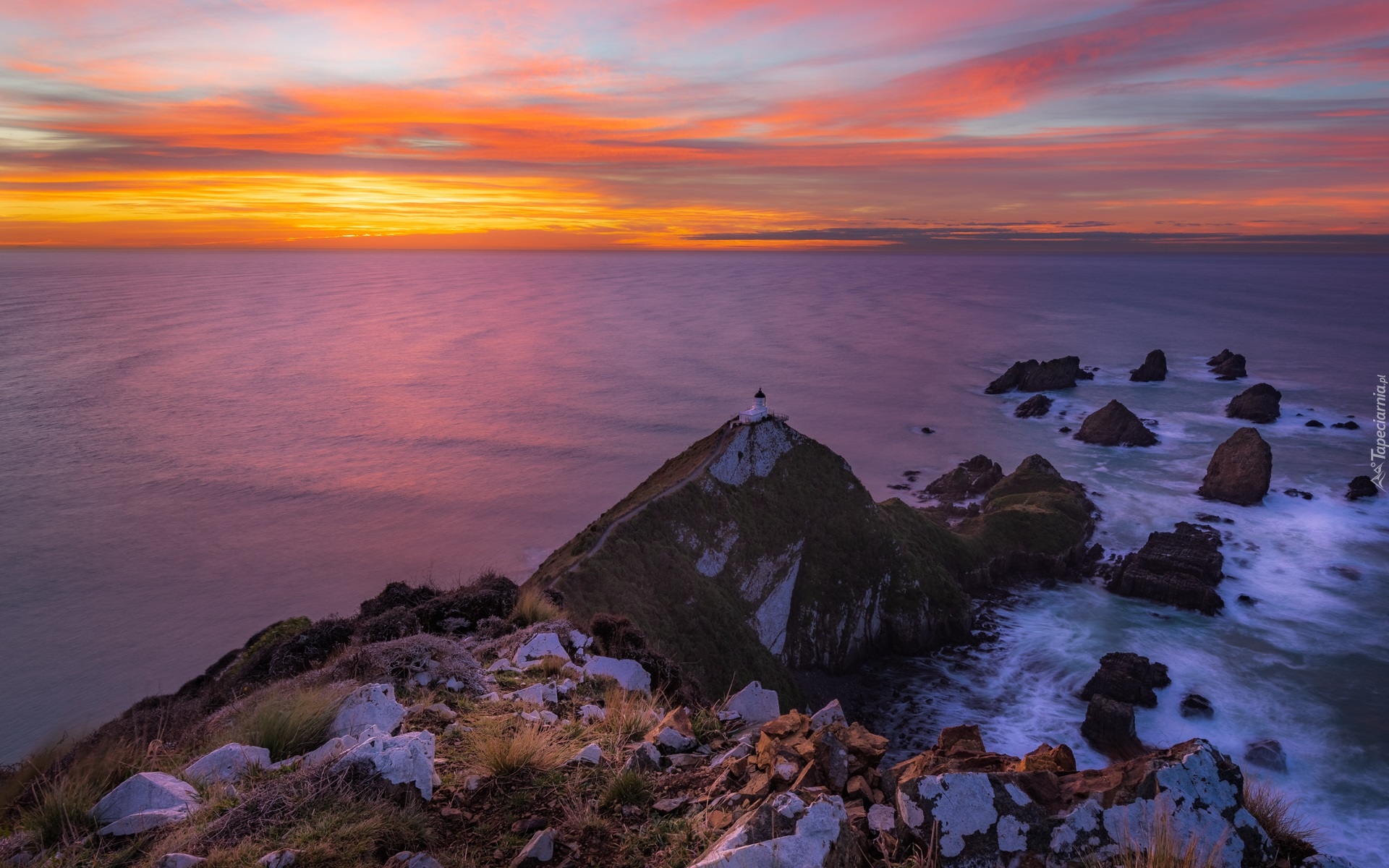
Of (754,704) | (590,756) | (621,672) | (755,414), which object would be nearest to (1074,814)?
(590,756)

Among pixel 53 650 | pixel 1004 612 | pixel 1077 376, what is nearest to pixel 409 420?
pixel 53 650

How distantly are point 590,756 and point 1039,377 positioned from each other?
398 feet

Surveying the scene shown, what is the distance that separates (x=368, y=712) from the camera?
8398mm

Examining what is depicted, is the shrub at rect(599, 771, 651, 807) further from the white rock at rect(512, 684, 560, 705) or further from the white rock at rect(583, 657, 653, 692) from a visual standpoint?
the white rock at rect(583, 657, 653, 692)

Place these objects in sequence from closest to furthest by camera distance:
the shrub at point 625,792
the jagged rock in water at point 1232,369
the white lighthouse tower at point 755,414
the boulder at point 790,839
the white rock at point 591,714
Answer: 1. the boulder at point 790,839
2. the shrub at point 625,792
3. the white rock at point 591,714
4. the white lighthouse tower at point 755,414
5. the jagged rock in water at point 1232,369

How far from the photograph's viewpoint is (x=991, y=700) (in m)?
38.4

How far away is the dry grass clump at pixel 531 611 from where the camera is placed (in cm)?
1572

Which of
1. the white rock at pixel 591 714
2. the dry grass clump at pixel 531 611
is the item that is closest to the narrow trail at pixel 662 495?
the dry grass clump at pixel 531 611

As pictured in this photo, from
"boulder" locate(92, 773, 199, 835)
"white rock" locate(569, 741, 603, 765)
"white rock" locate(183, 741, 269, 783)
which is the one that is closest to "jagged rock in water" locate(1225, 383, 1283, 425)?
"white rock" locate(569, 741, 603, 765)

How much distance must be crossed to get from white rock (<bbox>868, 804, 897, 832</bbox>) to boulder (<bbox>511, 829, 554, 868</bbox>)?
107 inches

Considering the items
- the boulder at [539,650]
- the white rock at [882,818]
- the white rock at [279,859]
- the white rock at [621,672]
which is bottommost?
the white rock at [621,672]

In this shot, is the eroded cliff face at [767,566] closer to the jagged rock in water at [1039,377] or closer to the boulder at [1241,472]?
the boulder at [1241,472]

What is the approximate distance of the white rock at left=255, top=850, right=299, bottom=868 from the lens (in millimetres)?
5516

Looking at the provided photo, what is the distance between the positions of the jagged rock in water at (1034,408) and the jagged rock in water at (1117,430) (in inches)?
515
